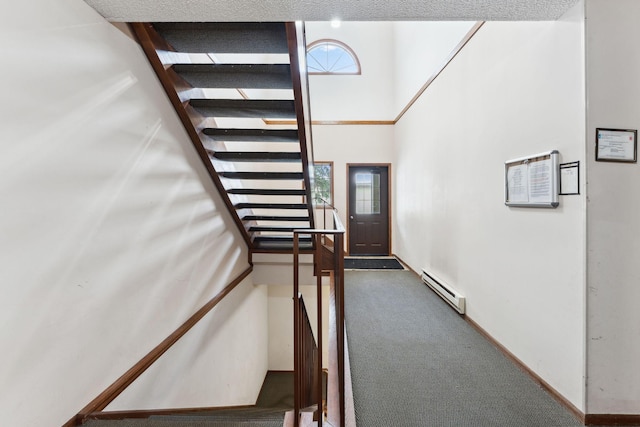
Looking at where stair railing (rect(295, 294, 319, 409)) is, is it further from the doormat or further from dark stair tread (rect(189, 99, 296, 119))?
the doormat

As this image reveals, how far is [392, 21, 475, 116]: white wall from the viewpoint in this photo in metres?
3.09

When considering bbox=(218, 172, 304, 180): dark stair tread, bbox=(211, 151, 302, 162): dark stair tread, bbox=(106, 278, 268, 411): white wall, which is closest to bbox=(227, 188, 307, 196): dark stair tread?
bbox=(218, 172, 304, 180): dark stair tread

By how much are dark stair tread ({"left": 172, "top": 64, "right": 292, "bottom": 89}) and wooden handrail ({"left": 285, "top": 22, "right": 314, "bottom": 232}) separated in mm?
99

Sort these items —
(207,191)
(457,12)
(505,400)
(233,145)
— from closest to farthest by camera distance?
(457,12), (505,400), (207,191), (233,145)

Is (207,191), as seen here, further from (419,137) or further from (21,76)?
(419,137)

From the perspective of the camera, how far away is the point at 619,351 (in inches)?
57.7

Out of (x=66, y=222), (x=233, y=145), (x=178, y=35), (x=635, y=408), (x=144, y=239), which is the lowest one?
(x=635, y=408)

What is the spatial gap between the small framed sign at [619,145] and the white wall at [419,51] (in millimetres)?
1685

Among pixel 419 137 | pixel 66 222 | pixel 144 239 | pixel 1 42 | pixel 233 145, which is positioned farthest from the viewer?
pixel 419 137

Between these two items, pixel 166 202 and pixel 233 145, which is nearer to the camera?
pixel 166 202

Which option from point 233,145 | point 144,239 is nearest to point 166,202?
point 144,239

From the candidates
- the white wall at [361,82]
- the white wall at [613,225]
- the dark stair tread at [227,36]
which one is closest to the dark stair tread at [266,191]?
the dark stair tread at [227,36]

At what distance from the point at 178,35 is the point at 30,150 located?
1.23m

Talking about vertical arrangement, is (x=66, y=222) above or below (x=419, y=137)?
below
